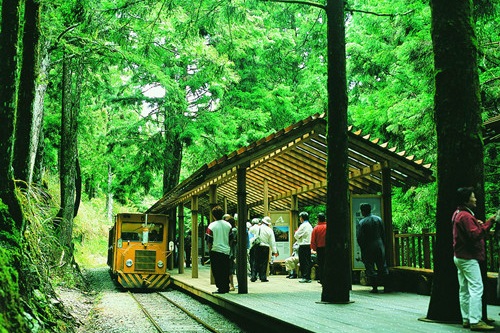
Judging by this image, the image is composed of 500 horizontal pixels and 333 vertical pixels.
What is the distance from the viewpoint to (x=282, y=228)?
60.5 ft

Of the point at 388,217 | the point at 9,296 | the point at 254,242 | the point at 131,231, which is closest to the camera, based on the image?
the point at 9,296

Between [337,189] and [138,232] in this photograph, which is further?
[138,232]

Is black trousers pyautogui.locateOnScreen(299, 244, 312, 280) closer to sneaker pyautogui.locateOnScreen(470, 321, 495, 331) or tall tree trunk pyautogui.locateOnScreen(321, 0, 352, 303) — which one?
tall tree trunk pyautogui.locateOnScreen(321, 0, 352, 303)

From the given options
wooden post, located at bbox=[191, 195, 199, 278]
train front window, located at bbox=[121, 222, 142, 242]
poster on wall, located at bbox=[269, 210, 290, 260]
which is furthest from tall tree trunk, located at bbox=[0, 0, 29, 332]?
train front window, located at bbox=[121, 222, 142, 242]

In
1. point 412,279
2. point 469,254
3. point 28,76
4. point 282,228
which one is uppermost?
point 28,76

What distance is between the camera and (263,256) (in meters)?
15.9

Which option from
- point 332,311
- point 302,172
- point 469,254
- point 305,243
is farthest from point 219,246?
point 469,254

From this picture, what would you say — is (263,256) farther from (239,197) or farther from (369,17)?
(369,17)

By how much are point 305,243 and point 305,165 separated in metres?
2.73

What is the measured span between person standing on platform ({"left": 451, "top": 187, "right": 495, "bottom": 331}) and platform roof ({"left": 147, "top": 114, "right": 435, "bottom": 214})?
5940 millimetres

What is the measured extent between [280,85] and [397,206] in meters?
10.8

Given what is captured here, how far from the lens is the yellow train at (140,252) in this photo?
19.3 metres

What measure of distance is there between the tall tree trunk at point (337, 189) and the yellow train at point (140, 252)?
1087 centimetres

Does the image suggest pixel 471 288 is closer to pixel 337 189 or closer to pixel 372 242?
pixel 337 189
